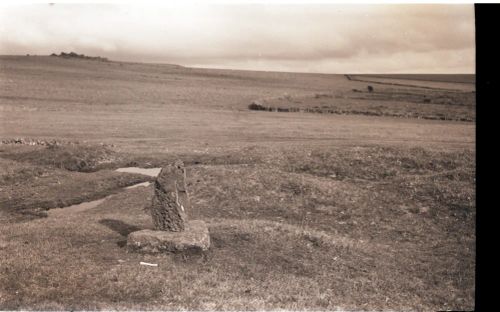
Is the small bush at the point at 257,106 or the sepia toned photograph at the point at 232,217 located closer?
the sepia toned photograph at the point at 232,217

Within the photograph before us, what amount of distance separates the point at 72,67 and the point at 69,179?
222 ft

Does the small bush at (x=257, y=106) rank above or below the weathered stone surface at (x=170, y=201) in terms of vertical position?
above

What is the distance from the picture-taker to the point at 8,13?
51.5ft

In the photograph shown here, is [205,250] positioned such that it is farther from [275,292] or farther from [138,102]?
[138,102]

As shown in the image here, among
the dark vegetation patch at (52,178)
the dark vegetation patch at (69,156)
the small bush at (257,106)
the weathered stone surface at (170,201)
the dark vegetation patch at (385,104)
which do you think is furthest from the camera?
the small bush at (257,106)

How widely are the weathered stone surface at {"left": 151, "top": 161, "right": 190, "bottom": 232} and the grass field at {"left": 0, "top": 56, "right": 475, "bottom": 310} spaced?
43.8 inches

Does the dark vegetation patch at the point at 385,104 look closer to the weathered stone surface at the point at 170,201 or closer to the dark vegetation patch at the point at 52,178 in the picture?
the dark vegetation patch at the point at 52,178

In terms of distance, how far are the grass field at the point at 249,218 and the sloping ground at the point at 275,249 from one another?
0.05m

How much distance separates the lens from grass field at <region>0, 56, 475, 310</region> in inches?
374

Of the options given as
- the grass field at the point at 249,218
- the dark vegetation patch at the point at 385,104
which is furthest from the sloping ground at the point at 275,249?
the dark vegetation patch at the point at 385,104

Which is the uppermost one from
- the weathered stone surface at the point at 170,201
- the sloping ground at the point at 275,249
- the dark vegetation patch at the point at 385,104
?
the dark vegetation patch at the point at 385,104

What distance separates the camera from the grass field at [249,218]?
31.1 ft

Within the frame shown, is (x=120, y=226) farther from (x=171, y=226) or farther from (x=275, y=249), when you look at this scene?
(x=275, y=249)

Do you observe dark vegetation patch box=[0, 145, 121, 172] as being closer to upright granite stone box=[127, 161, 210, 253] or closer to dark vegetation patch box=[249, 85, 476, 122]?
upright granite stone box=[127, 161, 210, 253]
